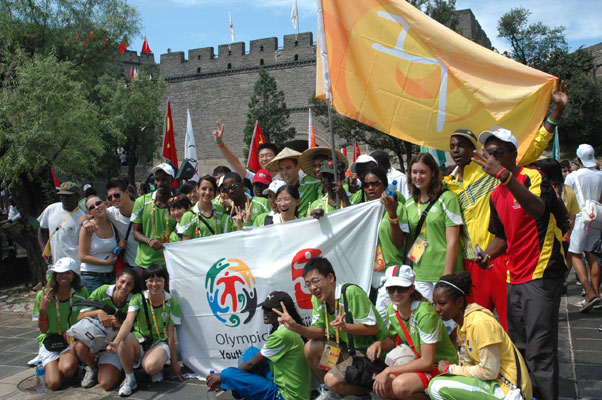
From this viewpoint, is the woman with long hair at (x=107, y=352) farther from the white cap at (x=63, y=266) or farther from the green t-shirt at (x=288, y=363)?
the green t-shirt at (x=288, y=363)

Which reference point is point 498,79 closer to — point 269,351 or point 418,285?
point 418,285

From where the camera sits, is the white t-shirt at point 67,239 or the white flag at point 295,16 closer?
the white t-shirt at point 67,239

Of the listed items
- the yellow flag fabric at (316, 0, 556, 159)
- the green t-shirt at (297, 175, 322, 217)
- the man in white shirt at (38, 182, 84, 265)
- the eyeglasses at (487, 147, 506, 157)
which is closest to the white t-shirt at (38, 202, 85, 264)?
the man in white shirt at (38, 182, 84, 265)

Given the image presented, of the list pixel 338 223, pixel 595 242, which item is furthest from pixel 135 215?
pixel 595 242

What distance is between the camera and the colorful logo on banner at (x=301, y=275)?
16.0 feet

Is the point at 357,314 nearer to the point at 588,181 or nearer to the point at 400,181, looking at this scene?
the point at 400,181

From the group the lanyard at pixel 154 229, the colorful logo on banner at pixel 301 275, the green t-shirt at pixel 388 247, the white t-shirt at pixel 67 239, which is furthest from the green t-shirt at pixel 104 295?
the green t-shirt at pixel 388 247

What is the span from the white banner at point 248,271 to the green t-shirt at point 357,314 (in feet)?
2.16

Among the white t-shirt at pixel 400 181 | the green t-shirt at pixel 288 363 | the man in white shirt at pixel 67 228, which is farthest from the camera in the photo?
the man in white shirt at pixel 67 228

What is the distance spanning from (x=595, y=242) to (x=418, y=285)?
389 centimetres

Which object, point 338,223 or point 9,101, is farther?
point 9,101

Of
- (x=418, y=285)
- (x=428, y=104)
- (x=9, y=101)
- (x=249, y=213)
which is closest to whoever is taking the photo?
(x=418, y=285)

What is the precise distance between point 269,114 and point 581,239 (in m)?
31.3

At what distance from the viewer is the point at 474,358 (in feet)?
11.0
